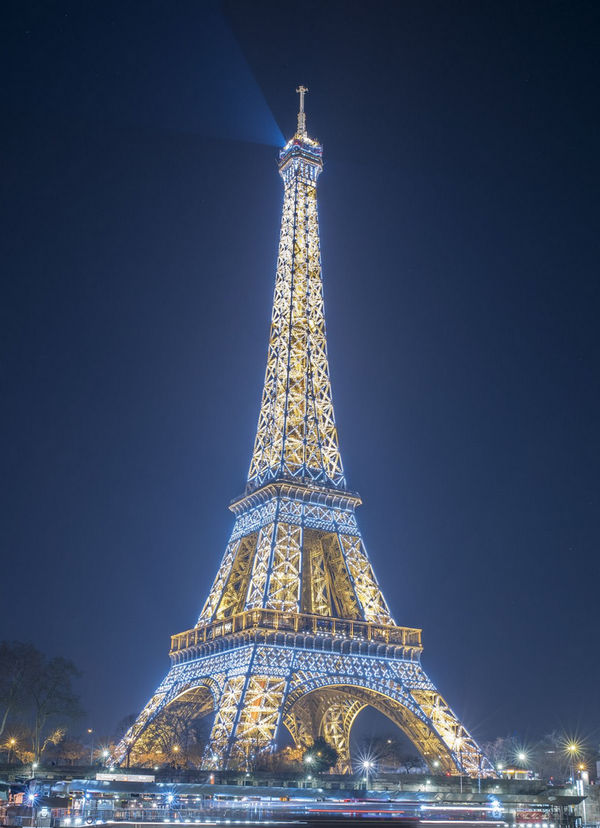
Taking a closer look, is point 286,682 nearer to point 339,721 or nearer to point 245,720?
point 245,720

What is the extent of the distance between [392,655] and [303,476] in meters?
16.3

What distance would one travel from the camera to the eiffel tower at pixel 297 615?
5500 cm

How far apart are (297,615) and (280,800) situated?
18.8m

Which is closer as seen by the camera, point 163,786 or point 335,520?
point 163,786

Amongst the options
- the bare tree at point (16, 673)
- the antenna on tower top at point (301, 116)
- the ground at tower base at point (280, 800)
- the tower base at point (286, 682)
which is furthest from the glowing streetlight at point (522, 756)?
the antenna on tower top at point (301, 116)

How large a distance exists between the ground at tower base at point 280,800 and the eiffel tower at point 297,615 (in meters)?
4.62

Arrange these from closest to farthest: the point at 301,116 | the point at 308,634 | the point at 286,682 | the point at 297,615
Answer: the point at 286,682
the point at 308,634
the point at 297,615
the point at 301,116

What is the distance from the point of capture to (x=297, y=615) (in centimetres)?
5866

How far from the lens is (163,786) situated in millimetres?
43062

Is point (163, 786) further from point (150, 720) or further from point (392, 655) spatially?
point (392, 655)

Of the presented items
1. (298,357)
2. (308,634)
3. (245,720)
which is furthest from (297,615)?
(298,357)

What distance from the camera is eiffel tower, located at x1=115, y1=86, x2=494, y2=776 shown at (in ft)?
180

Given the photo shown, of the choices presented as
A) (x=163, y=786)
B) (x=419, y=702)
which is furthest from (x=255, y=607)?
(x=163, y=786)

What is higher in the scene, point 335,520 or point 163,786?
point 335,520
